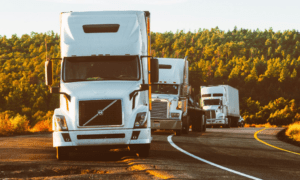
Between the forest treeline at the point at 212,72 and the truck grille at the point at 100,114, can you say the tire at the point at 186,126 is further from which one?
the forest treeline at the point at 212,72

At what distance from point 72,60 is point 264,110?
401 feet

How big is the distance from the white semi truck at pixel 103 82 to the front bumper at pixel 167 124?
1120 centimetres

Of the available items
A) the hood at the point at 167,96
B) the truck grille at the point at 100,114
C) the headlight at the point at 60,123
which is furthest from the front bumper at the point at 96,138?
the hood at the point at 167,96

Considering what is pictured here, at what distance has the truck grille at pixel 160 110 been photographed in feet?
81.7

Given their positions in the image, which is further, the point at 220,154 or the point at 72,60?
the point at 220,154

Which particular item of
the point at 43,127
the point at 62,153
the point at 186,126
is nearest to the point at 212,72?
the point at 43,127

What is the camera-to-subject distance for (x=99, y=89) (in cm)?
1241

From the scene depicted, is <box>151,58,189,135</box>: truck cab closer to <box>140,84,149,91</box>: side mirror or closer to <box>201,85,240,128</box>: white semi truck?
<box>140,84,149,91</box>: side mirror

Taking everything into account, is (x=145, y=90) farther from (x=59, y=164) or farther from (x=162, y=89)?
(x=162, y=89)

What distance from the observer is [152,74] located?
1330 cm

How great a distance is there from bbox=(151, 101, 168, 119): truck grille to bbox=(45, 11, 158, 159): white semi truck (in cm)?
1124

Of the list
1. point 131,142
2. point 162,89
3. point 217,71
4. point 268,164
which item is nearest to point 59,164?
point 131,142

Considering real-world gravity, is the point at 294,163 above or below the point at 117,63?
below

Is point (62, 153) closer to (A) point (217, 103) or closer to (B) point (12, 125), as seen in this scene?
(B) point (12, 125)
